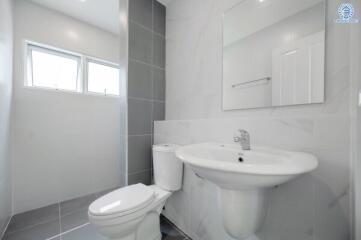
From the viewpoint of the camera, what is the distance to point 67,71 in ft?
6.78

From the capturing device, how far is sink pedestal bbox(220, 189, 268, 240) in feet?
2.37

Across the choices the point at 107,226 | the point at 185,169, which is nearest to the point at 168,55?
the point at 185,169

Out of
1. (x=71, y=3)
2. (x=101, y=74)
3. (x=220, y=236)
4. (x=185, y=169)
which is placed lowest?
(x=220, y=236)

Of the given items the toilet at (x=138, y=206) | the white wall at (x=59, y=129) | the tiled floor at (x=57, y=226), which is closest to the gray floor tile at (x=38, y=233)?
the tiled floor at (x=57, y=226)

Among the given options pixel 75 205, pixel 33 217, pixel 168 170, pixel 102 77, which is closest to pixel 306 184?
pixel 168 170

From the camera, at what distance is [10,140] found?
1.57 metres

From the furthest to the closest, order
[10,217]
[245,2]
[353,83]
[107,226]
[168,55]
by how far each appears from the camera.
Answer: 1. [168,55]
2. [10,217]
3. [245,2]
4. [107,226]
5. [353,83]

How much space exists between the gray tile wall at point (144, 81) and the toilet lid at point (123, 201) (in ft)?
1.10

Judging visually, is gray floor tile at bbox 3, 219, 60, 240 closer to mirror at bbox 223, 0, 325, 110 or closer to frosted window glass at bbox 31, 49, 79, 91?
frosted window glass at bbox 31, 49, 79, 91

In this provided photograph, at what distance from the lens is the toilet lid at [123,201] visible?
91 centimetres

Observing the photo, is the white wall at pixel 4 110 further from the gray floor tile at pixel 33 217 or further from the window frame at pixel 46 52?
the window frame at pixel 46 52

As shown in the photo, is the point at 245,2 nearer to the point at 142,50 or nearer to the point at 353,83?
the point at 353,83

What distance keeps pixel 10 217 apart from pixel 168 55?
237 cm

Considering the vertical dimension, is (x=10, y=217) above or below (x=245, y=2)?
below
